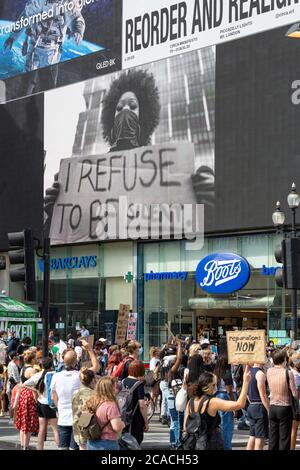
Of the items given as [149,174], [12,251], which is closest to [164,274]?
[149,174]

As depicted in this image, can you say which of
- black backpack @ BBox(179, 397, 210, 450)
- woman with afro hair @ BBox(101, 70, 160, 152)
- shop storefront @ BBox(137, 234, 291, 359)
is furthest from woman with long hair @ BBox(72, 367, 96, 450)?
woman with afro hair @ BBox(101, 70, 160, 152)

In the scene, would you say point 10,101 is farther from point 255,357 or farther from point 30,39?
point 255,357

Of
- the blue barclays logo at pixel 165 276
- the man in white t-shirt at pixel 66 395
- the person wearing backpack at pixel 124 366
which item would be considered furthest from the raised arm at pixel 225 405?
the blue barclays logo at pixel 165 276

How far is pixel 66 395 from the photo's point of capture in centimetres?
1301

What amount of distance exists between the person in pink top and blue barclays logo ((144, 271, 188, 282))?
32227 millimetres

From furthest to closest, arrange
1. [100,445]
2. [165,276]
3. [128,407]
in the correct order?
[165,276] → [128,407] → [100,445]

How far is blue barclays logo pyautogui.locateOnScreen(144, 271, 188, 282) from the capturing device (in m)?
46.1

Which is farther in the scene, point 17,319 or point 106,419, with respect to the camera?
point 17,319

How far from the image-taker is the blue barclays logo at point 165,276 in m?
46.1

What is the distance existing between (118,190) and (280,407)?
115 feet

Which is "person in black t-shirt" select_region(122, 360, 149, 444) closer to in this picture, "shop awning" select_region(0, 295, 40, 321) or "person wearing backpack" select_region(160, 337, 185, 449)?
"person wearing backpack" select_region(160, 337, 185, 449)

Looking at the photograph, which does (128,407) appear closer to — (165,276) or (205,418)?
(205,418)

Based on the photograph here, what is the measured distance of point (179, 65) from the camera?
4528 centimetres

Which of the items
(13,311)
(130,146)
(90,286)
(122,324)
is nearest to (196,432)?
(122,324)
